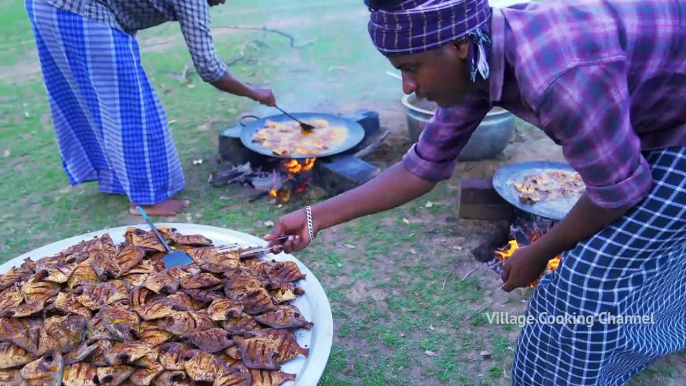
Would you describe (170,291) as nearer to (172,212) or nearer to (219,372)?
(219,372)

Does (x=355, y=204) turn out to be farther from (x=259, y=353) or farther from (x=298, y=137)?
(x=298, y=137)

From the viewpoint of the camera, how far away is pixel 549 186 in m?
4.04

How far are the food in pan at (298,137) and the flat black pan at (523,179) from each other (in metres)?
1.61

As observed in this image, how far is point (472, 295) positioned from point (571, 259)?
66.8 inches

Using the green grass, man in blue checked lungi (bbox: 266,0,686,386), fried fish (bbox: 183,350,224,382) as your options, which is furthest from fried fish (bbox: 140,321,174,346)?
the green grass

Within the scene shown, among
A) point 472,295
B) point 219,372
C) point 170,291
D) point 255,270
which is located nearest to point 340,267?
point 472,295

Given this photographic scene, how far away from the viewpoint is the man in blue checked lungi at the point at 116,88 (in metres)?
3.98

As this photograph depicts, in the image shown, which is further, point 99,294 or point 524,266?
point 99,294

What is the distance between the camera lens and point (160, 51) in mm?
10219

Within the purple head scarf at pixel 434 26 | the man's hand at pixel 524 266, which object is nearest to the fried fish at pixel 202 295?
the man's hand at pixel 524 266

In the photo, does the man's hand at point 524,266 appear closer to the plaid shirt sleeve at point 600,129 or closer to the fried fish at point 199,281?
the plaid shirt sleeve at point 600,129

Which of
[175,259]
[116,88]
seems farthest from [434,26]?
[116,88]

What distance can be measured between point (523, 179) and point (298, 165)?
2054 millimetres

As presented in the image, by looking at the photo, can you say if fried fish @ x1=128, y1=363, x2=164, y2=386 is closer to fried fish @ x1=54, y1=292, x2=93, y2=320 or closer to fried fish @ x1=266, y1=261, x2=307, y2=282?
fried fish @ x1=54, y1=292, x2=93, y2=320
